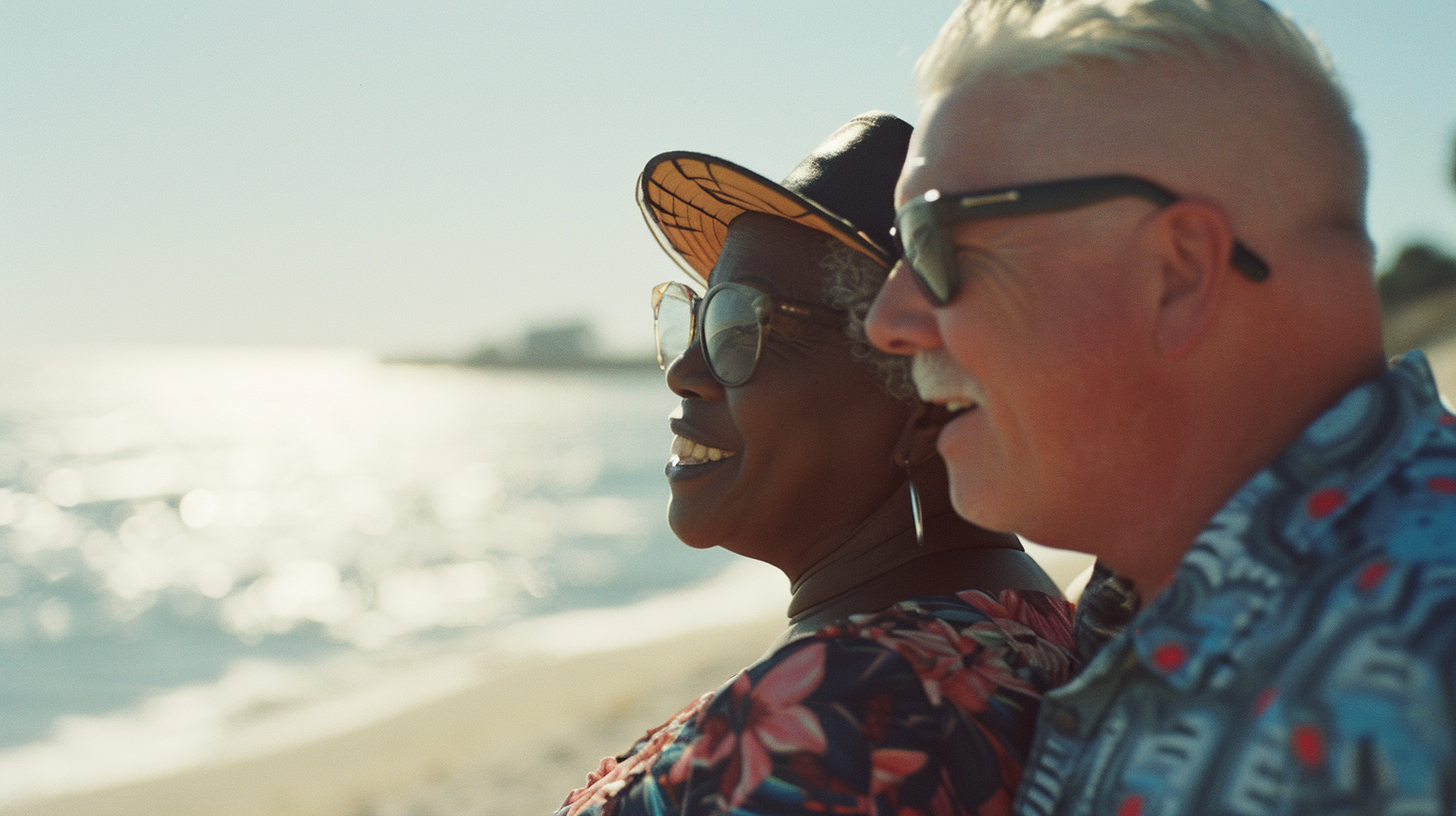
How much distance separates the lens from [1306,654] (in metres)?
1.00

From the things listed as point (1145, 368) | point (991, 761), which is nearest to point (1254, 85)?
point (1145, 368)

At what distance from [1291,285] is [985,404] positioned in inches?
14.7

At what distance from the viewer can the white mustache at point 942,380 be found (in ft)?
4.70

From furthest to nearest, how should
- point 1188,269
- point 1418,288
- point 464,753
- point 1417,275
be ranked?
point 1418,288 → point 1417,275 → point 464,753 → point 1188,269

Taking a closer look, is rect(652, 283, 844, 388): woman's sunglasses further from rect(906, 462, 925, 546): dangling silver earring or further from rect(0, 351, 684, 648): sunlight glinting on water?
rect(0, 351, 684, 648): sunlight glinting on water

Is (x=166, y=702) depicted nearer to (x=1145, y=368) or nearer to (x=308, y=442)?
(x=1145, y=368)

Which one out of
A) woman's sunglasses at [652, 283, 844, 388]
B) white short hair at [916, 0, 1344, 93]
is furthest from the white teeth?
white short hair at [916, 0, 1344, 93]

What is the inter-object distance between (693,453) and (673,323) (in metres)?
0.40

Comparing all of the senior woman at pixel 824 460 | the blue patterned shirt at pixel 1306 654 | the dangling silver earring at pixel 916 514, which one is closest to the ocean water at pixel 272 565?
the senior woman at pixel 824 460

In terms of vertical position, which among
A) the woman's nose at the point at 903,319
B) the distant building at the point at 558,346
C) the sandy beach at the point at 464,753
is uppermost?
the distant building at the point at 558,346

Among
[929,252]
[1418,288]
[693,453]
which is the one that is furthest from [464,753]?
[1418,288]

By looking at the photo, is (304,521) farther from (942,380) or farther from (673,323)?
(942,380)

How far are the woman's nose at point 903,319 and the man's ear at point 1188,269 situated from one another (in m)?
0.31

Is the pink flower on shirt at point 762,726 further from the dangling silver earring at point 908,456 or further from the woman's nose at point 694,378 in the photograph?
the woman's nose at point 694,378
